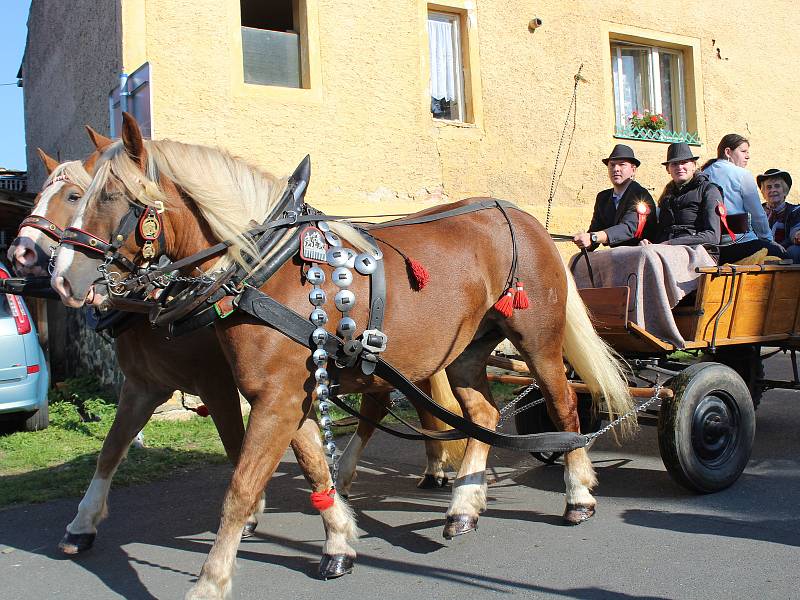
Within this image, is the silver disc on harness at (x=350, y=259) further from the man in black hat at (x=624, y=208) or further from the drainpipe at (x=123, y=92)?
the drainpipe at (x=123, y=92)

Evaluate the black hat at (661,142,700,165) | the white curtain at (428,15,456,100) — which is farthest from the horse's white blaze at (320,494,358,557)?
the white curtain at (428,15,456,100)

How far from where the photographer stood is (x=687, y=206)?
5.20 metres

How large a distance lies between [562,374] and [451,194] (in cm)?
456

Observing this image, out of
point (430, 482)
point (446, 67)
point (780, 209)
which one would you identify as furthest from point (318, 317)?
point (446, 67)

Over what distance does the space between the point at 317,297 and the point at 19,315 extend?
4.74 m

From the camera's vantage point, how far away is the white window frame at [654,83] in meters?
10.1

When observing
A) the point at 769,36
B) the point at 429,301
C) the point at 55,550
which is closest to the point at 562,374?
the point at 429,301

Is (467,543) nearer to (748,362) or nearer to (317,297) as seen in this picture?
(317,297)

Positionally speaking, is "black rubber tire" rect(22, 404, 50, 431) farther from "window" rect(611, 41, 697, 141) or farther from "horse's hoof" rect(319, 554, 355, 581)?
"window" rect(611, 41, 697, 141)

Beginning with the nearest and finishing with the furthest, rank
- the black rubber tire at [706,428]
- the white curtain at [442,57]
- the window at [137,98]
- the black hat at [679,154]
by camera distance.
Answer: the black rubber tire at [706,428] < the black hat at [679,154] < the window at [137,98] < the white curtain at [442,57]

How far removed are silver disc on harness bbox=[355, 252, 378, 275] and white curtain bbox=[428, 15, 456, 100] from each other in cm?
568

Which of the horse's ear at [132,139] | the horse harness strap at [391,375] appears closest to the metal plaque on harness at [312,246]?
the horse harness strap at [391,375]

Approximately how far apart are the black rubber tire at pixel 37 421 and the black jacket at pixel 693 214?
543cm

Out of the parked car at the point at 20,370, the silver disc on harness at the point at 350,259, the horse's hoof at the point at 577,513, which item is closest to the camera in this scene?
the silver disc on harness at the point at 350,259
